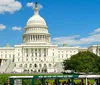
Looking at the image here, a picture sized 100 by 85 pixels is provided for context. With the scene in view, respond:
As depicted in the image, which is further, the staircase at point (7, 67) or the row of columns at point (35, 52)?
the row of columns at point (35, 52)

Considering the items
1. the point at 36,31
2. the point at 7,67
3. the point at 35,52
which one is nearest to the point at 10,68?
the point at 7,67

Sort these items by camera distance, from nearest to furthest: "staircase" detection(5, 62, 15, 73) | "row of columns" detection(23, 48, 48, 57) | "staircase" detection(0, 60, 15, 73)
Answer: "staircase" detection(0, 60, 15, 73), "staircase" detection(5, 62, 15, 73), "row of columns" detection(23, 48, 48, 57)

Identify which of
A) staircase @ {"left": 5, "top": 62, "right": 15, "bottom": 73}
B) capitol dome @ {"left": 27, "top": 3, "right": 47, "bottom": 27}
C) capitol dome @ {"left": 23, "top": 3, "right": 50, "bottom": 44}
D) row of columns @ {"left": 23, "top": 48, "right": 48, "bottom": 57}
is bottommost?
staircase @ {"left": 5, "top": 62, "right": 15, "bottom": 73}

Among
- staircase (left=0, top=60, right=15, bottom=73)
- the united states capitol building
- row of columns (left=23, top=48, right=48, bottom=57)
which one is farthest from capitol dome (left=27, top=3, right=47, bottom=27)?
staircase (left=0, top=60, right=15, bottom=73)

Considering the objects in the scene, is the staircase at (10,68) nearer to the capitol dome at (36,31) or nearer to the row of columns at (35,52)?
the row of columns at (35,52)

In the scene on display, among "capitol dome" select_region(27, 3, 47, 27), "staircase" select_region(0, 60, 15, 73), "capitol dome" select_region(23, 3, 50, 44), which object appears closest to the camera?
"staircase" select_region(0, 60, 15, 73)

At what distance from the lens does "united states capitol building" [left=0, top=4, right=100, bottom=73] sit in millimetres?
158875

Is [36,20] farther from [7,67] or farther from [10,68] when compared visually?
[7,67]

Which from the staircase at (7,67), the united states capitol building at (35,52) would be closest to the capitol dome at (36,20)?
the united states capitol building at (35,52)

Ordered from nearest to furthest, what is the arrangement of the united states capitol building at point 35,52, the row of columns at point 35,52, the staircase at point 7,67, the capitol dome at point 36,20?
the staircase at point 7,67 < the united states capitol building at point 35,52 < the row of columns at point 35,52 < the capitol dome at point 36,20

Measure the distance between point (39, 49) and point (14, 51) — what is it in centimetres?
1445

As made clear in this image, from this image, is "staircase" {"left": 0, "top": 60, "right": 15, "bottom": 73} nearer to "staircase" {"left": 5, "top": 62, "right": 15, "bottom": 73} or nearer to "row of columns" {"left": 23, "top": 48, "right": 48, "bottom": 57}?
"staircase" {"left": 5, "top": 62, "right": 15, "bottom": 73}

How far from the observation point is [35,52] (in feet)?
561

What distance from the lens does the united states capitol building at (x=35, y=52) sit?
158875 millimetres
